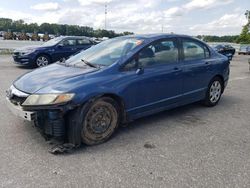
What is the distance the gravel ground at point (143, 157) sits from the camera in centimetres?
277

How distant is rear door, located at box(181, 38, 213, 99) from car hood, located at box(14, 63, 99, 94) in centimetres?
189

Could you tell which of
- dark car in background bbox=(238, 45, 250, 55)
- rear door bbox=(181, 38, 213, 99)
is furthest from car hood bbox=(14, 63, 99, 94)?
dark car in background bbox=(238, 45, 250, 55)

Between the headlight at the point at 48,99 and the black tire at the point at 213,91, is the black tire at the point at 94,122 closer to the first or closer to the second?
the headlight at the point at 48,99

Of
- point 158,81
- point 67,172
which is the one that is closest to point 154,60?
point 158,81

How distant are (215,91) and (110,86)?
3.00 metres

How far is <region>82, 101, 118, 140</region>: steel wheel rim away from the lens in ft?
11.6

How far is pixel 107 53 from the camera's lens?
169 inches

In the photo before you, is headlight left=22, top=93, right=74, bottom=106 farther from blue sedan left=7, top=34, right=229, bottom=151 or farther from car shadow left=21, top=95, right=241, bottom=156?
car shadow left=21, top=95, right=241, bottom=156

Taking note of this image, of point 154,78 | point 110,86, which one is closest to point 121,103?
point 110,86

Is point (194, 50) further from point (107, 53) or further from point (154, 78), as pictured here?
point (107, 53)

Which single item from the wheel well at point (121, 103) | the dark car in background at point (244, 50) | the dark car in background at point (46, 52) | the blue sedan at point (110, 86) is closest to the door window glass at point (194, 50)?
the blue sedan at point (110, 86)

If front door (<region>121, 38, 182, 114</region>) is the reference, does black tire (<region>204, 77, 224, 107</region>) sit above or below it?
below

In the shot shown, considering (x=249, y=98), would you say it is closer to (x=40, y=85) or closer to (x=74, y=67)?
(x=74, y=67)

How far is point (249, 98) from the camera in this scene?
6.70m
